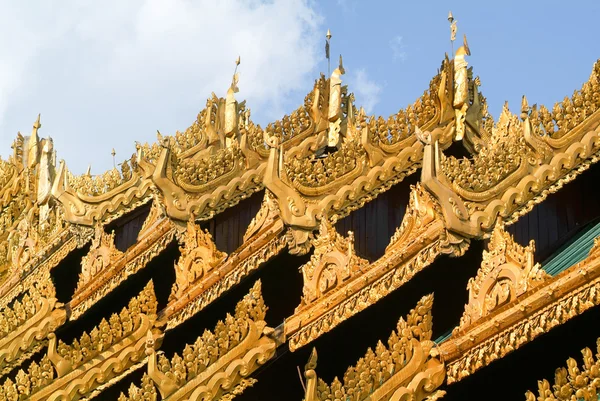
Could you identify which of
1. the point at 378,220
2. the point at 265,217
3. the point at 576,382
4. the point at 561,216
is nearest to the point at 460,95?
the point at 378,220

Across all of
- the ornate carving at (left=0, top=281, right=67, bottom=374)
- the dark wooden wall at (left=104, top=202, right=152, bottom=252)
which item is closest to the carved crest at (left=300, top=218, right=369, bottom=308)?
the ornate carving at (left=0, top=281, right=67, bottom=374)

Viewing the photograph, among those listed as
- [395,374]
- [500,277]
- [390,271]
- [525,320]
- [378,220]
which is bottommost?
[525,320]

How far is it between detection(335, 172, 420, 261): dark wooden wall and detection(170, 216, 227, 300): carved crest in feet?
3.72

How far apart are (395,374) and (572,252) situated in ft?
7.78

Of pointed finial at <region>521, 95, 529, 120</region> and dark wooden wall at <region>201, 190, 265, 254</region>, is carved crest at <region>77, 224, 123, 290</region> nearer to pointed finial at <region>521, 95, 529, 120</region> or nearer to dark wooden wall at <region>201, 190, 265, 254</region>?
dark wooden wall at <region>201, 190, 265, 254</region>

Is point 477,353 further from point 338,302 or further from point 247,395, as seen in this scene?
point 247,395

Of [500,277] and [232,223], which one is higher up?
[232,223]

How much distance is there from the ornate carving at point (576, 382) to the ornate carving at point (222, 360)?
11.7ft

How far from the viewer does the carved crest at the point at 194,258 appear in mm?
14117

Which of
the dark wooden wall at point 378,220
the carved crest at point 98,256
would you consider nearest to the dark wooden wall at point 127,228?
the carved crest at point 98,256

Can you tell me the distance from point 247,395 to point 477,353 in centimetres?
311

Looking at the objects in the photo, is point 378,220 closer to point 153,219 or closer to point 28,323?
point 153,219

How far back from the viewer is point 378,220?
1447cm

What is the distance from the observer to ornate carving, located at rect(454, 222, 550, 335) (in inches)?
400
